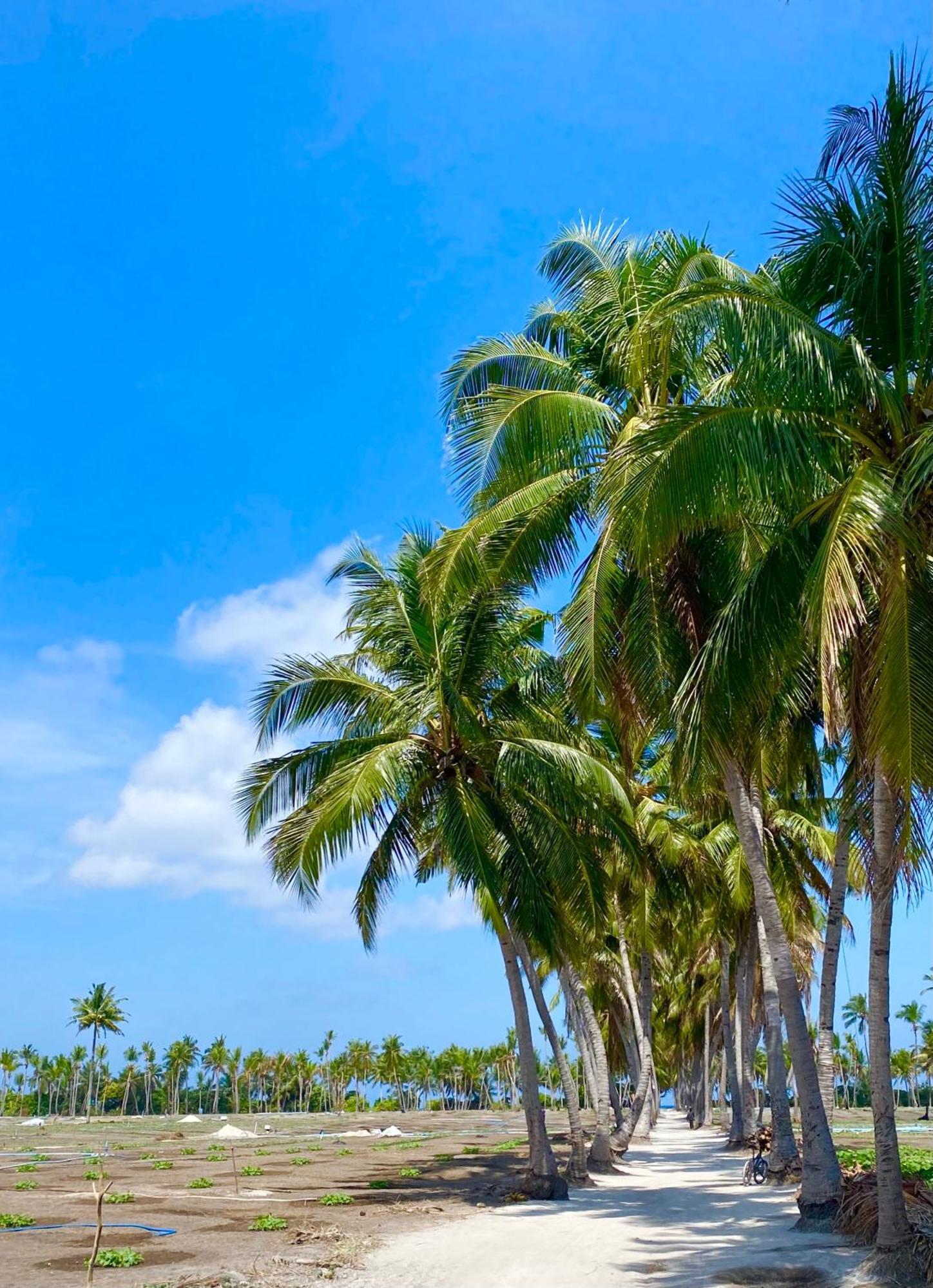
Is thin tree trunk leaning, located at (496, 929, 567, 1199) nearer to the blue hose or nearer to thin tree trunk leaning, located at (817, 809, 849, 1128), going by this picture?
thin tree trunk leaning, located at (817, 809, 849, 1128)

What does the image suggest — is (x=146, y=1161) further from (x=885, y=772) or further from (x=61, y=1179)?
(x=885, y=772)

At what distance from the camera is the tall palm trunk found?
33.1 ft

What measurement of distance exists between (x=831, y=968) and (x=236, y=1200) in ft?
37.4

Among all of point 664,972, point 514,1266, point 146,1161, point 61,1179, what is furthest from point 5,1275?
point 664,972

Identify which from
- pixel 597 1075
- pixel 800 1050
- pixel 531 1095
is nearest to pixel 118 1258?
pixel 531 1095

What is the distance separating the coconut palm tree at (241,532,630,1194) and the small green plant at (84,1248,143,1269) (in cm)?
512

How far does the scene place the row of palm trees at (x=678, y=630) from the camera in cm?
964

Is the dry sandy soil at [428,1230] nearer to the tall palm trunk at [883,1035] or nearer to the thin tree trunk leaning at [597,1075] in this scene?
the thin tree trunk leaning at [597,1075]

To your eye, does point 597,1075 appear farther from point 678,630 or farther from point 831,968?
point 678,630

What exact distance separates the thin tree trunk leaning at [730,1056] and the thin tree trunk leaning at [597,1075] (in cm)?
633

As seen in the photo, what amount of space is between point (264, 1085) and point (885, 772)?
12285cm

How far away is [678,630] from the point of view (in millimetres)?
14195

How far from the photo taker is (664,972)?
4312 cm

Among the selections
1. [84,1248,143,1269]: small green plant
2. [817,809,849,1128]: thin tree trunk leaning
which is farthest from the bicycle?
[84,1248,143,1269]: small green plant
